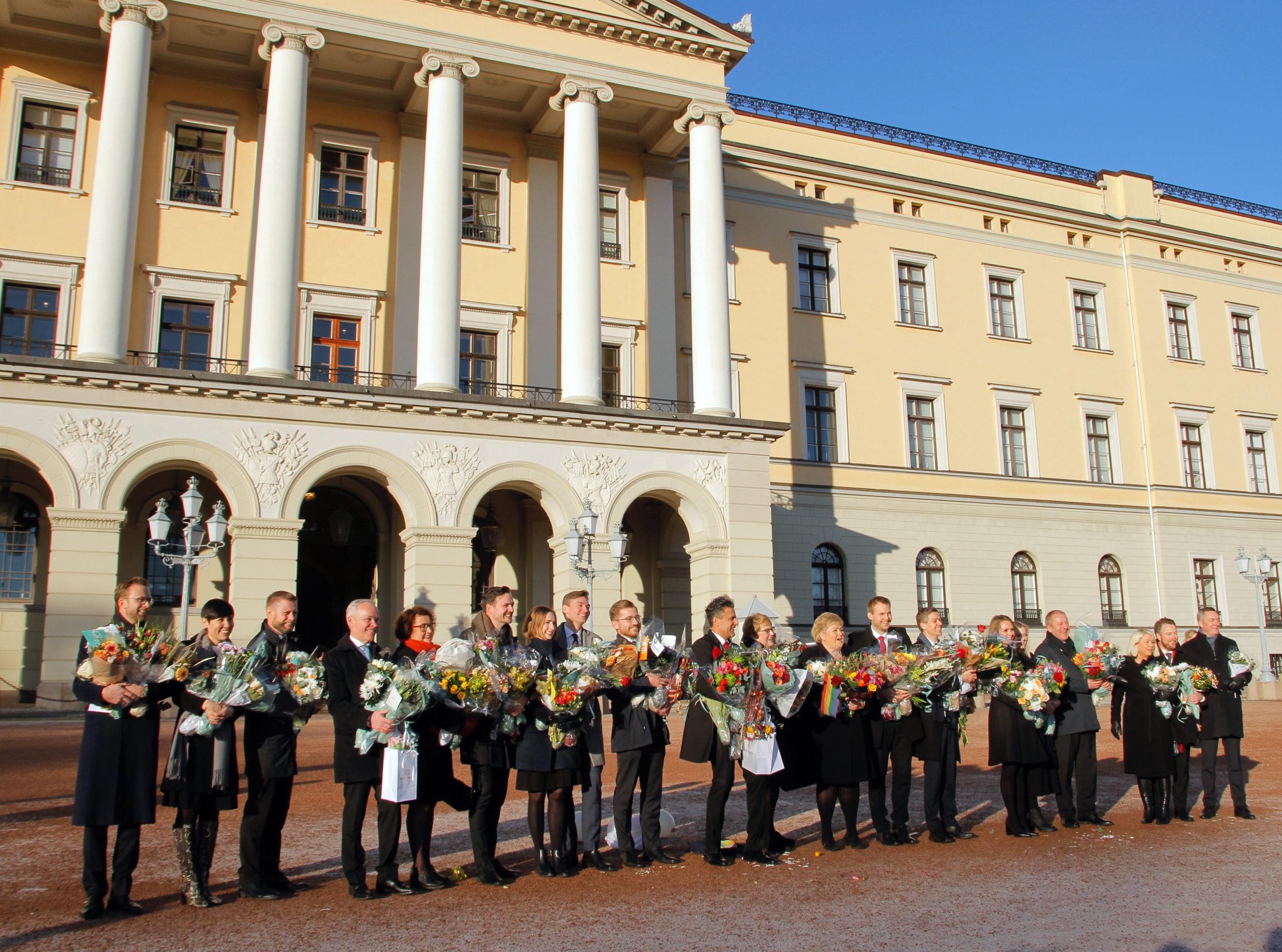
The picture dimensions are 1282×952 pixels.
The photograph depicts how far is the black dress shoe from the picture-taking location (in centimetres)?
823

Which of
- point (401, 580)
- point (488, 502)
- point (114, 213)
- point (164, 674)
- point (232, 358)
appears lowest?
point (164, 674)

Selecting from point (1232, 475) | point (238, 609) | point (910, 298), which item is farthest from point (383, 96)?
point (1232, 475)

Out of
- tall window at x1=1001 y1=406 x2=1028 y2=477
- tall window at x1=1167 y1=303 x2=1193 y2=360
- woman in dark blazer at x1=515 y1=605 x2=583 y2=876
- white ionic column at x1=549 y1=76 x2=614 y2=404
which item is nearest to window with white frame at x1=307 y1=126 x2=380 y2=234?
white ionic column at x1=549 y1=76 x2=614 y2=404

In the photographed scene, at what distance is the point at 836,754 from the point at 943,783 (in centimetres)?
127

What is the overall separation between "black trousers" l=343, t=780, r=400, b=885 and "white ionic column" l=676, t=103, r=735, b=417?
751 inches

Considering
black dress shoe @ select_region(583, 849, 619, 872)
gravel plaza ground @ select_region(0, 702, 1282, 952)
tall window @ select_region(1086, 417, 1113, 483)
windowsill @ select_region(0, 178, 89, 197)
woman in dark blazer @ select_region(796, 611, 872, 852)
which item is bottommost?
gravel plaza ground @ select_region(0, 702, 1282, 952)

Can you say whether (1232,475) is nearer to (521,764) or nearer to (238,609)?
(238,609)

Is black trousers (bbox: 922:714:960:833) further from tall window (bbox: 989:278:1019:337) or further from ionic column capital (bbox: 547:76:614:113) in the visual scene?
tall window (bbox: 989:278:1019:337)

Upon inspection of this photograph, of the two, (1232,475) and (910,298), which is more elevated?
(910,298)

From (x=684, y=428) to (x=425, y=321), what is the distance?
6.07m

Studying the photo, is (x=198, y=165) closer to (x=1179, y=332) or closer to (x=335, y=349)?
(x=335, y=349)

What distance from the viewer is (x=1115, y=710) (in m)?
11.6

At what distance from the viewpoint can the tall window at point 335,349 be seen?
2595cm

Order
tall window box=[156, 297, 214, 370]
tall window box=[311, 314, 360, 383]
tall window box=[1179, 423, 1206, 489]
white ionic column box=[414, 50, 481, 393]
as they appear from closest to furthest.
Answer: white ionic column box=[414, 50, 481, 393], tall window box=[156, 297, 214, 370], tall window box=[311, 314, 360, 383], tall window box=[1179, 423, 1206, 489]
